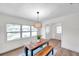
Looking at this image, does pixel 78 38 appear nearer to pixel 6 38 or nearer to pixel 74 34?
pixel 74 34

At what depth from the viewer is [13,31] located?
154 inches

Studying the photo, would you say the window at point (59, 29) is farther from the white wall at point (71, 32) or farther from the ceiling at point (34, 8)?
the ceiling at point (34, 8)

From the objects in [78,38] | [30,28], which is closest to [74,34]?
[78,38]

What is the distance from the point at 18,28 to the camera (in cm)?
424

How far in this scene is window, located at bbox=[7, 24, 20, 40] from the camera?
3.61 m

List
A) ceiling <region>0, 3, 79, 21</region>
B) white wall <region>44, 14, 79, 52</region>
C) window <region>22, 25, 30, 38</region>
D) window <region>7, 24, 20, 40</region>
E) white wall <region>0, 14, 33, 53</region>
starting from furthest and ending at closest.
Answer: window <region>22, 25, 30, 38</region> → window <region>7, 24, 20, 40</region> → white wall <region>44, 14, 79, 52</region> → white wall <region>0, 14, 33, 53</region> → ceiling <region>0, 3, 79, 21</region>

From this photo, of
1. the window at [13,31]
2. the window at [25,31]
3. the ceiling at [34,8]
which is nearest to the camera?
the ceiling at [34,8]

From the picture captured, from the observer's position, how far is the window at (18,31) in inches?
144

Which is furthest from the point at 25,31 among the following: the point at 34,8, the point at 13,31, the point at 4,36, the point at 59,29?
the point at 59,29

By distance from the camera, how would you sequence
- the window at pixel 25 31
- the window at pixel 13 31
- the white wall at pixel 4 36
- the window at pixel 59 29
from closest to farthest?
1. the white wall at pixel 4 36
2. the window at pixel 13 31
3. the window at pixel 25 31
4. the window at pixel 59 29

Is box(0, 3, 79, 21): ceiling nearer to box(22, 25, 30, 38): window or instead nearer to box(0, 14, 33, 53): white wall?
box(0, 14, 33, 53): white wall

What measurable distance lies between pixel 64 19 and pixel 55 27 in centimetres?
334

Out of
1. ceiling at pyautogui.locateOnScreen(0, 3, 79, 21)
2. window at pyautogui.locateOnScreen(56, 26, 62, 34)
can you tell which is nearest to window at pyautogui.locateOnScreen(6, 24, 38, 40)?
ceiling at pyautogui.locateOnScreen(0, 3, 79, 21)

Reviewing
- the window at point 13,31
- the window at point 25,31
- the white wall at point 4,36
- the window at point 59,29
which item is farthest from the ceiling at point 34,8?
the window at point 59,29
